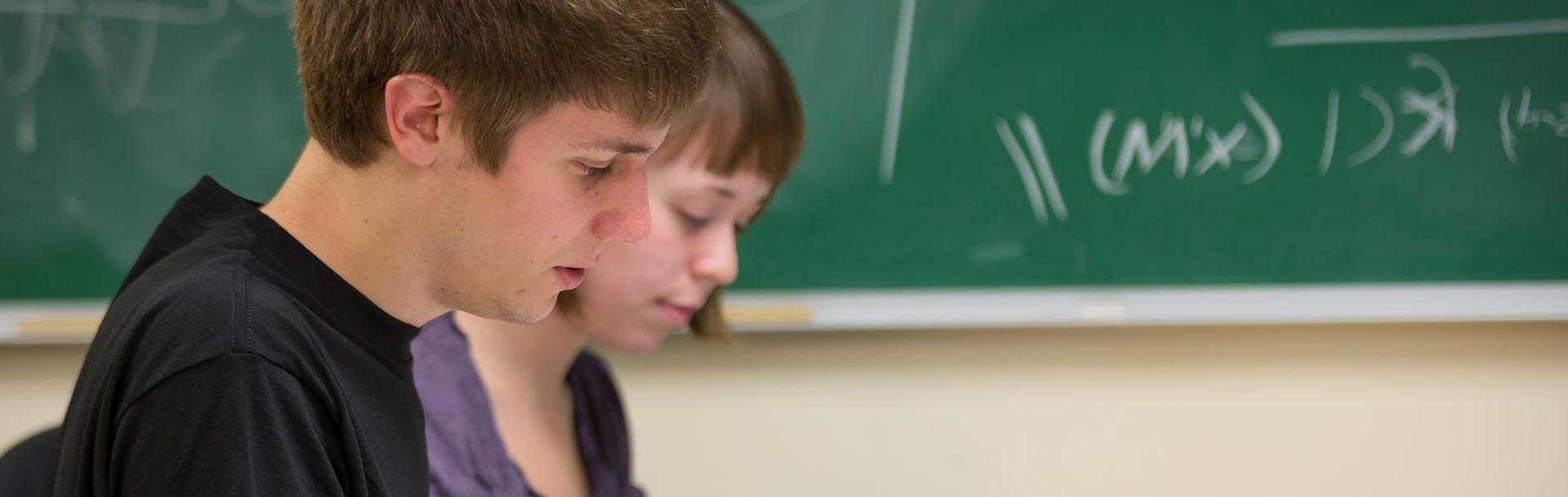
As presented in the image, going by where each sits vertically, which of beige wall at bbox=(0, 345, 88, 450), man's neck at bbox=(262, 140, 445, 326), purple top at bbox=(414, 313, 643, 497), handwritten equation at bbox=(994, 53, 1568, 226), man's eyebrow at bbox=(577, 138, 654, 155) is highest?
man's eyebrow at bbox=(577, 138, 654, 155)

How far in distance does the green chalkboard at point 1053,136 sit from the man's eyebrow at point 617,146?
1.10 metres

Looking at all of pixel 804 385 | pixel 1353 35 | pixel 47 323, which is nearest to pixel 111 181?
pixel 47 323

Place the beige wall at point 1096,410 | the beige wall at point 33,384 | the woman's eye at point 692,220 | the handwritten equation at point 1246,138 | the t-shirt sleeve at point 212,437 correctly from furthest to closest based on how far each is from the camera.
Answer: the beige wall at point 33,384 → the beige wall at point 1096,410 → the handwritten equation at point 1246,138 → the woman's eye at point 692,220 → the t-shirt sleeve at point 212,437

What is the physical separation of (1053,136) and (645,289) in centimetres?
76

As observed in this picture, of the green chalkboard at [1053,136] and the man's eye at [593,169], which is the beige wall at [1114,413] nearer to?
the green chalkboard at [1053,136]

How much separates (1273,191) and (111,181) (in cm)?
169

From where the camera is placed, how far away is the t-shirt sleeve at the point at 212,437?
67cm

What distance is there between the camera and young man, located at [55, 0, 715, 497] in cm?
69

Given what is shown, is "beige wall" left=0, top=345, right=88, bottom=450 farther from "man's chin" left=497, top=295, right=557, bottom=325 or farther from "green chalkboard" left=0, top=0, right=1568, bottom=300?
"man's chin" left=497, top=295, right=557, bottom=325

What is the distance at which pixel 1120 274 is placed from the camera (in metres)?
1.93

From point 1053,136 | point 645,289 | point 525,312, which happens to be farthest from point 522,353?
point 1053,136

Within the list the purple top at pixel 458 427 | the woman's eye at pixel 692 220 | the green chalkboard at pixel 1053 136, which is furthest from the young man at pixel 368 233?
the green chalkboard at pixel 1053 136

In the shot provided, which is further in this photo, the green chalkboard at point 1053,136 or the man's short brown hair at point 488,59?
the green chalkboard at point 1053,136

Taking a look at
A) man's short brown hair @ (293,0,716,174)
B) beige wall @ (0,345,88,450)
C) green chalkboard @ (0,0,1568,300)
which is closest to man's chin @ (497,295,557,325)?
man's short brown hair @ (293,0,716,174)
